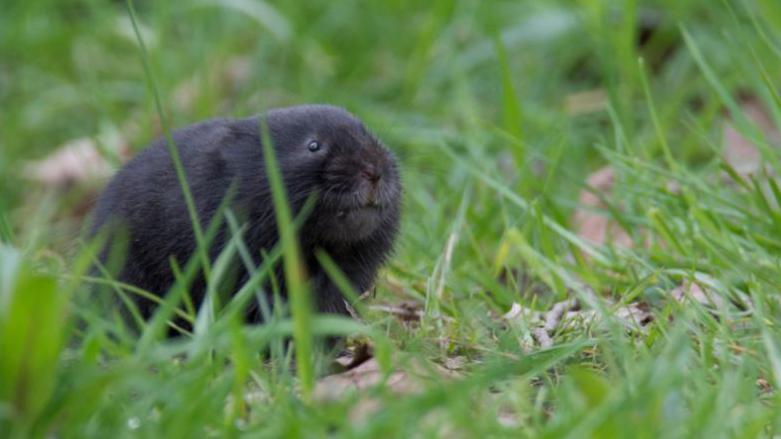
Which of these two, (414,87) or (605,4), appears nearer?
(605,4)

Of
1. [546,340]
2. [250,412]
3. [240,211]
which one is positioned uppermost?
[240,211]

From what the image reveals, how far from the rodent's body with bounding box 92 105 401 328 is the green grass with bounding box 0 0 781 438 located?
0.11 metres

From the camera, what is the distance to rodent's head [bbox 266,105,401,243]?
3.78 metres

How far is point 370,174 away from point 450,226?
136 centimetres

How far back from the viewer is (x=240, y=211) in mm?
3828

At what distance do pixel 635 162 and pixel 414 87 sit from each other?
113 inches

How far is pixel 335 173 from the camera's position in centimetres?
380

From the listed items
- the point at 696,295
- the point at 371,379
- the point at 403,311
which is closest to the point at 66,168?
the point at 403,311

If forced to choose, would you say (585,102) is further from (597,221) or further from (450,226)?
(450,226)

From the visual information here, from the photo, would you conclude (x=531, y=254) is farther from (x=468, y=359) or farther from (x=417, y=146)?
(x=417, y=146)

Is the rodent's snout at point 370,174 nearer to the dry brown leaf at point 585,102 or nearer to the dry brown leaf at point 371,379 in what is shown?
the dry brown leaf at point 371,379

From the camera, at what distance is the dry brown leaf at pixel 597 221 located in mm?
5052

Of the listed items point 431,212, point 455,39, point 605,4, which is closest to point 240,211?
point 431,212

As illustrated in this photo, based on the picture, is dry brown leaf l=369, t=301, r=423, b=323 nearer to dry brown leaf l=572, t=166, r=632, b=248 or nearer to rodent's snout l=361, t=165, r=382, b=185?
rodent's snout l=361, t=165, r=382, b=185
